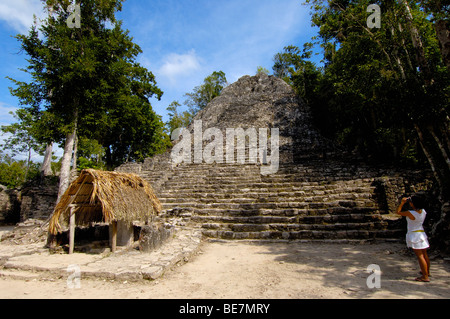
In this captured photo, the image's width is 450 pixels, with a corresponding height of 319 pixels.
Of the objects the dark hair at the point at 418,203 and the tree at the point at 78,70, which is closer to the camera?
the dark hair at the point at 418,203

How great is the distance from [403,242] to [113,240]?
6200 millimetres

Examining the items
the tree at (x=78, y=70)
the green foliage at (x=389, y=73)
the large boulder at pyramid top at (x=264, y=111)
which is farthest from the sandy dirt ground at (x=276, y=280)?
the large boulder at pyramid top at (x=264, y=111)

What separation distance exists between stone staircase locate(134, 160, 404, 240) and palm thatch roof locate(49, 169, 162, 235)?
1969 millimetres

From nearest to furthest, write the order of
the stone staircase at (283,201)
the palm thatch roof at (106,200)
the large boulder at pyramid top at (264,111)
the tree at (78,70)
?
the palm thatch roof at (106,200), the stone staircase at (283,201), the tree at (78,70), the large boulder at pyramid top at (264,111)

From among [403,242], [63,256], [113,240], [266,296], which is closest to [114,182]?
[113,240]

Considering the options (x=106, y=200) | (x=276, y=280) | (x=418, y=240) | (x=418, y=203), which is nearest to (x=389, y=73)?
(x=418, y=203)

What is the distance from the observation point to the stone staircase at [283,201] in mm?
5848

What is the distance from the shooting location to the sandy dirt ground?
289 centimetres

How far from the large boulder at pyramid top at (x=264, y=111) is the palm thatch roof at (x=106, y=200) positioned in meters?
11.8

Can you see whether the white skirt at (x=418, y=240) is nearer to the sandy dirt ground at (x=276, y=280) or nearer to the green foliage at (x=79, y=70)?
the sandy dirt ground at (x=276, y=280)

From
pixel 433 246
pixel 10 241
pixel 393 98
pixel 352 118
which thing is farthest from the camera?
pixel 352 118

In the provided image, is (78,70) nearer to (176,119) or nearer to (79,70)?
(79,70)
